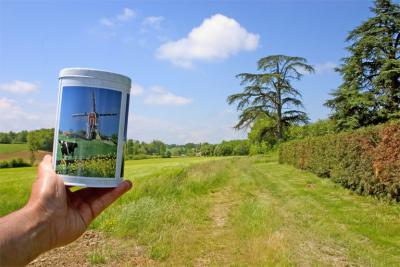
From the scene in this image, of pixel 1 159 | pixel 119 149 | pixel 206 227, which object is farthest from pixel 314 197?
pixel 1 159

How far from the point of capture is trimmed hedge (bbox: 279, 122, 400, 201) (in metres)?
10.1

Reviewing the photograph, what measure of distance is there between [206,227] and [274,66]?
118 ft

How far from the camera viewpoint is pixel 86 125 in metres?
2.14

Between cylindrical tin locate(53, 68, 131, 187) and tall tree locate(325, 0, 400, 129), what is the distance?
29.0 meters

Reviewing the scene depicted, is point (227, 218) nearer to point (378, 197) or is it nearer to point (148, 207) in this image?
point (148, 207)

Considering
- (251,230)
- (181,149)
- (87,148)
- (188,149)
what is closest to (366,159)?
(251,230)

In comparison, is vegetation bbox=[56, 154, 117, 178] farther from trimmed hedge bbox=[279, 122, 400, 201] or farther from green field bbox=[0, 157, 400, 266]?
trimmed hedge bbox=[279, 122, 400, 201]

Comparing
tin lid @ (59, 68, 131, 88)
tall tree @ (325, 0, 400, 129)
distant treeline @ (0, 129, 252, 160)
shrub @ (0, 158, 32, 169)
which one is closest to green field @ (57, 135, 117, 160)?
tin lid @ (59, 68, 131, 88)

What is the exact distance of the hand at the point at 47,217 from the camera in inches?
71.8

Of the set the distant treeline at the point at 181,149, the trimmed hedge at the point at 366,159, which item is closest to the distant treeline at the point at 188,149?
the distant treeline at the point at 181,149

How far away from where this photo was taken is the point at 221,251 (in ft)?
20.2

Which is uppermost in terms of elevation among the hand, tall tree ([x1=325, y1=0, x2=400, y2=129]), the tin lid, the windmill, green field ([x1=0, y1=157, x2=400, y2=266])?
tall tree ([x1=325, y1=0, x2=400, y2=129])

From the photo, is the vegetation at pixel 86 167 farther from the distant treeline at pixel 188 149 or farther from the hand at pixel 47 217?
the distant treeline at pixel 188 149

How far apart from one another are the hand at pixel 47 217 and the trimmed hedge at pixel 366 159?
30.1ft
